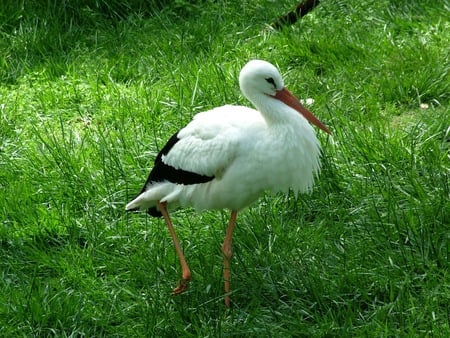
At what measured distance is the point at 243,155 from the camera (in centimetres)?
432

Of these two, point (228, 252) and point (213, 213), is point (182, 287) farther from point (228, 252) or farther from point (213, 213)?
point (213, 213)

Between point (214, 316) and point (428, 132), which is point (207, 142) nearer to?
point (214, 316)

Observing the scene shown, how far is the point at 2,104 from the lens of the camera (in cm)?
649

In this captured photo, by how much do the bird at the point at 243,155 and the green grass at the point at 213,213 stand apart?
26cm

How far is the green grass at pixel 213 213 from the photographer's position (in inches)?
167

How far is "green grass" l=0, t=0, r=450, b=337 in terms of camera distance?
4.23m

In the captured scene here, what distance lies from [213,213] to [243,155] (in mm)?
886

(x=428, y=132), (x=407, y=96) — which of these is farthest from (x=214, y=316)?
(x=407, y=96)

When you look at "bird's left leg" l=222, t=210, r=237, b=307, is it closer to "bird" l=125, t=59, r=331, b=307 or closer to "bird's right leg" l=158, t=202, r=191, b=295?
"bird" l=125, t=59, r=331, b=307

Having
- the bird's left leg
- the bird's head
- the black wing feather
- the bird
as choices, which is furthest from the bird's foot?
the bird's head

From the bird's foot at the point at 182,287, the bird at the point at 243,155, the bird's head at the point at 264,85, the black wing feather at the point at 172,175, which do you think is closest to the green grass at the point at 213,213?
the bird's foot at the point at 182,287

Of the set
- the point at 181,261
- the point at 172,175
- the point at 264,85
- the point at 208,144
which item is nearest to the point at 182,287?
the point at 181,261

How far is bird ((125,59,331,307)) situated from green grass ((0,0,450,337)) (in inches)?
10.2

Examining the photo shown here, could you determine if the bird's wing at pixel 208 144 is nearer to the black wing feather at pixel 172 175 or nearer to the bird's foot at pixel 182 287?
the black wing feather at pixel 172 175
